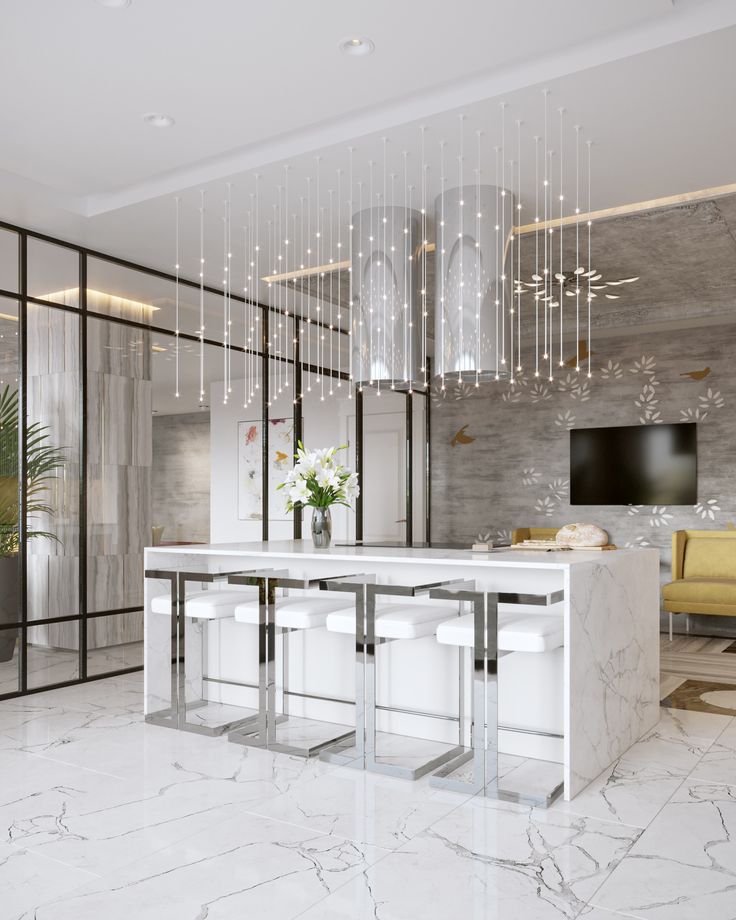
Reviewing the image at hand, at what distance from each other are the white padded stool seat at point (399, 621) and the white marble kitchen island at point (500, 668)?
251 mm

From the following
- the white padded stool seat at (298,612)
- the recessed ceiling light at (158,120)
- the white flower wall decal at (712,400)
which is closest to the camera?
the white padded stool seat at (298,612)

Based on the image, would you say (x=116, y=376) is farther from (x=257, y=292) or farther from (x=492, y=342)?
(x=492, y=342)

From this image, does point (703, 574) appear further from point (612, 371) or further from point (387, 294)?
point (387, 294)

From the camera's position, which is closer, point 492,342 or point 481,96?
point 481,96

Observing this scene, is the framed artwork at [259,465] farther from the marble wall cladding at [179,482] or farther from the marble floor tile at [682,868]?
the marble floor tile at [682,868]

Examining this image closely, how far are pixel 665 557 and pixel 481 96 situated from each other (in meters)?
5.94

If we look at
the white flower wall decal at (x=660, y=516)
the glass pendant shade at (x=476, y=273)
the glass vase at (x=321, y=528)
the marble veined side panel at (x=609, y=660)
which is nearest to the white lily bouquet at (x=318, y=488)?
the glass vase at (x=321, y=528)

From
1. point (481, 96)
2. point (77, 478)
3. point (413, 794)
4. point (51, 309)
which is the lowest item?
point (413, 794)

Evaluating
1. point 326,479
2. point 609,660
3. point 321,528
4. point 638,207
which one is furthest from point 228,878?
point 638,207

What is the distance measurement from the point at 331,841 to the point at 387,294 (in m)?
3.23

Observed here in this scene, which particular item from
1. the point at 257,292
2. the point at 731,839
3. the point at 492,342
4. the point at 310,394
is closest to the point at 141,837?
the point at 731,839

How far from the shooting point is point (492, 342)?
4746 millimetres

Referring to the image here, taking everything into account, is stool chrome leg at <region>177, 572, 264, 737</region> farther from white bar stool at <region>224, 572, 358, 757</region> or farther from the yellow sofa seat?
the yellow sofa seat

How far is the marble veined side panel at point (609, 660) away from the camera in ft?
11.2
